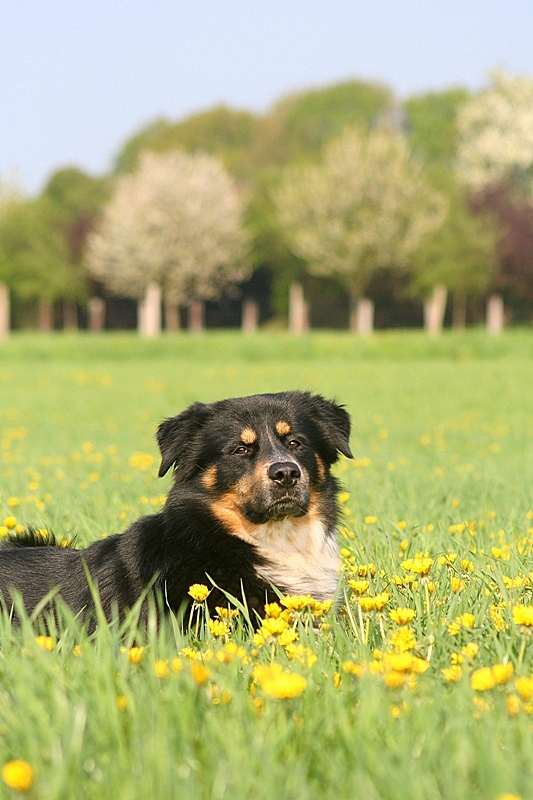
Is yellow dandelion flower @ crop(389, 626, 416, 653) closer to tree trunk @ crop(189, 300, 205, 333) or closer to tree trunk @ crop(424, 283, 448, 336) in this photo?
tree trunk @ crop(424, 283, 448, 336)

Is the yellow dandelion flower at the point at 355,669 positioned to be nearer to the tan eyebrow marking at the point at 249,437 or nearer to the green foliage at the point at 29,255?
the tan eyebrow marking at the point at 249,437

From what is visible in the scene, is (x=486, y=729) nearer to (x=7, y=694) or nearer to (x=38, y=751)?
(x=38, y=751)

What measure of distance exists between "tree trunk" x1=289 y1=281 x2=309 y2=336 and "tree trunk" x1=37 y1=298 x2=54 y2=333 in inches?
662

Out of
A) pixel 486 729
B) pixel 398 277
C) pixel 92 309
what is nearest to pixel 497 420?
pixel 486 729

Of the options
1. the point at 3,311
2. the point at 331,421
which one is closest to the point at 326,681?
the point at 331,421

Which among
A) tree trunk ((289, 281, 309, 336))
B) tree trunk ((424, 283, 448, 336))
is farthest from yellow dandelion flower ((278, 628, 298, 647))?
tree trunk ((289, 281, 309, 336))

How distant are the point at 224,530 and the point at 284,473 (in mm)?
392

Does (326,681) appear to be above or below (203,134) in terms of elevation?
below

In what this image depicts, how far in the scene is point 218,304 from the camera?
61219 millimetres

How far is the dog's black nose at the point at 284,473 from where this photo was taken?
Result: 3.94m

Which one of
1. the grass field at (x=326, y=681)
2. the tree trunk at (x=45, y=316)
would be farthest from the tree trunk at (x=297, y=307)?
the grass field at (x=326, y=681)

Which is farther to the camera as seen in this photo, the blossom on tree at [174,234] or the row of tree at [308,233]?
the blossom on tree at [174,234]

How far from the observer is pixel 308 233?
47000mm

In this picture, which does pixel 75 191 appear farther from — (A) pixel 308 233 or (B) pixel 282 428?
(B) pixel 282 428
